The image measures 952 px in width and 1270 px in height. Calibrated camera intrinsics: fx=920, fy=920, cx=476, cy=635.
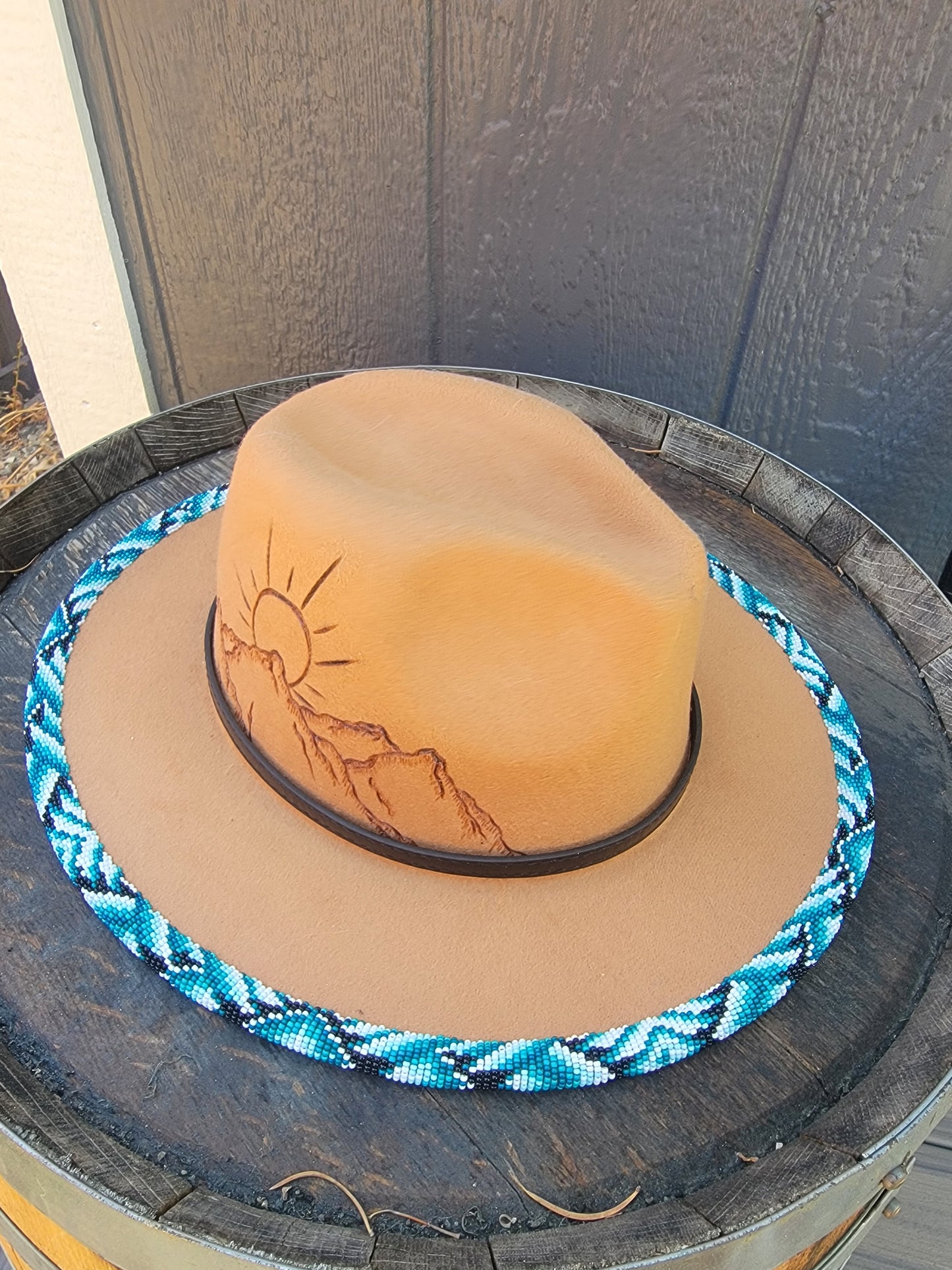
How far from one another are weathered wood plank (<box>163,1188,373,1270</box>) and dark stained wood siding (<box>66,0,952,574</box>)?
1339 mm

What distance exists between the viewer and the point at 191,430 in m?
1.42

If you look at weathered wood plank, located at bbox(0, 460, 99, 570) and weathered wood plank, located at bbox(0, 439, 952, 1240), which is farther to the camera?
weathered wood plank, located at bbox(0, 460, 99, 570)

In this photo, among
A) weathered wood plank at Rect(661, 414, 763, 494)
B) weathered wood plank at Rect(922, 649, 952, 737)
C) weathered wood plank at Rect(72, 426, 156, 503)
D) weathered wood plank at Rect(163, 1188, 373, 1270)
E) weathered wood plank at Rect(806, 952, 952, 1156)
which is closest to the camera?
weathered wood plank at Rect(163, 1188, 373, 1270)

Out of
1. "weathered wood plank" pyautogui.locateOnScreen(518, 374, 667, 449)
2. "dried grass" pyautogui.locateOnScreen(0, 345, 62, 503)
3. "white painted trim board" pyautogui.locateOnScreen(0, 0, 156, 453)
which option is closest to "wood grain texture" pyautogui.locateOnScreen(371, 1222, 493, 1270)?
"weathered wood plank" pyautogui.locateOnScreen(518, 374, 667, 449)

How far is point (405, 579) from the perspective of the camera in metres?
0.78

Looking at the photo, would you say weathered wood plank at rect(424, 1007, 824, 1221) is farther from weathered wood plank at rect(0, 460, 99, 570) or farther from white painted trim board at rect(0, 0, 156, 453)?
white painted trim board at rect(0, 0, 156, 453)

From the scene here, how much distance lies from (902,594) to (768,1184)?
80cm

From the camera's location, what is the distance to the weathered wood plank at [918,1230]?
1.38 m

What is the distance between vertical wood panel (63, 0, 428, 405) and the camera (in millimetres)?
1367

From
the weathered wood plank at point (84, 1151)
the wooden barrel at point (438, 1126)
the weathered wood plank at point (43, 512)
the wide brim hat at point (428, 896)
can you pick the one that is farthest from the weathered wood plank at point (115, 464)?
the weathered wood plank at point (84, 1151)

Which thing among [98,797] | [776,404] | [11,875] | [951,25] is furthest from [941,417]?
[11,875]

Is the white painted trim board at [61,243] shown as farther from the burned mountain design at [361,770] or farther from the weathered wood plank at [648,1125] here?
the weathered wood plank at [648,1125]

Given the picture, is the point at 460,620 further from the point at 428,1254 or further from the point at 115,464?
the point at 115,464

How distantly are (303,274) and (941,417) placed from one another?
1109mm
